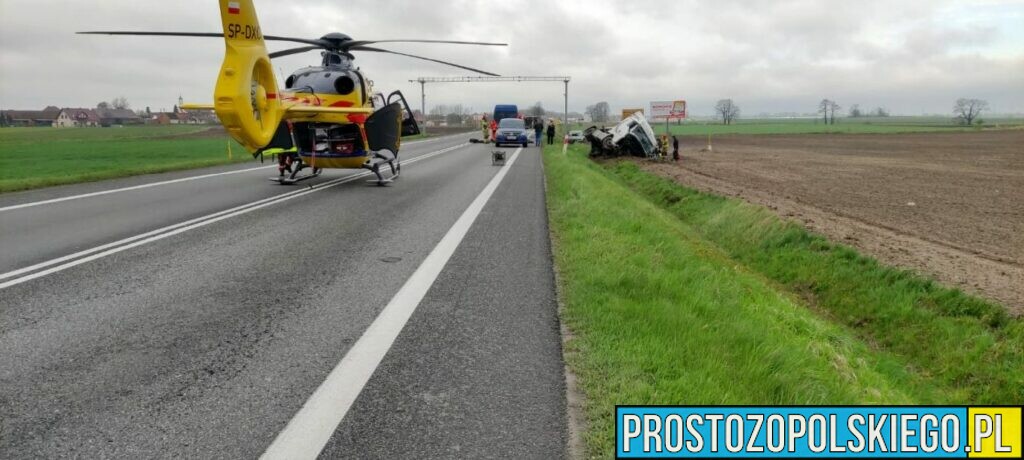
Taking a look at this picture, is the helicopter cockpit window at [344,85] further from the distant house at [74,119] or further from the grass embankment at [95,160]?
the distant house at [74,119]

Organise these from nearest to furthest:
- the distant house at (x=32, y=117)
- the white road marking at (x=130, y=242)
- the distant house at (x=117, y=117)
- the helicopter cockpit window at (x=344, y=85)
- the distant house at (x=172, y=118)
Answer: the white road marking at (x=130, y=242)
the helicopter cockpit window at (x=344, y=85)
the distant house at (x=32, y=117)
the distant house at (x=117, y=117)
the distant house at (x=172, y=118)

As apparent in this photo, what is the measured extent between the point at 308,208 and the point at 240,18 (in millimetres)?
3143

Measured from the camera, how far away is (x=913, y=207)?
13.8m

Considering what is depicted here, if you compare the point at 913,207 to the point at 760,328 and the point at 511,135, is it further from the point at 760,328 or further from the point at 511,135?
the point at 511,135

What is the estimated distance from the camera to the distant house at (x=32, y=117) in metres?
129

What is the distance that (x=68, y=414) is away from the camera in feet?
10.0

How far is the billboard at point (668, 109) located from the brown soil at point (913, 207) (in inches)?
648

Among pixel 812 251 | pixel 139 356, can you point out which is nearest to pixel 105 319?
pixel 139 356

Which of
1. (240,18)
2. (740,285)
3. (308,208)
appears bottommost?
(740,285)

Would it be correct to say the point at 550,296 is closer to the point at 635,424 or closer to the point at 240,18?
the point at 635,424

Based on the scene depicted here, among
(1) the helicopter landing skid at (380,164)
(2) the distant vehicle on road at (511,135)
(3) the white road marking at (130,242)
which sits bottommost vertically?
(3) the white road marking at (130,242)

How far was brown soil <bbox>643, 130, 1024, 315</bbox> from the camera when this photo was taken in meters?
8.27

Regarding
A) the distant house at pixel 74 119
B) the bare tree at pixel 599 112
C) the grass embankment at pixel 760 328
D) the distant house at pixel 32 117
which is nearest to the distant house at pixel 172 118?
the distant house at pixel 74 119

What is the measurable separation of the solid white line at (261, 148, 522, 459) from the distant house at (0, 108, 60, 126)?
15895 cm
